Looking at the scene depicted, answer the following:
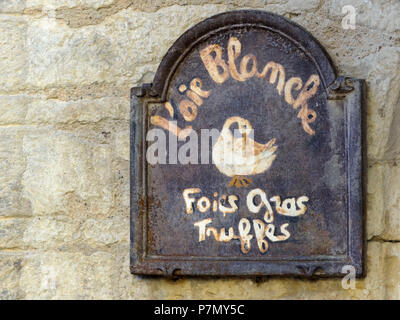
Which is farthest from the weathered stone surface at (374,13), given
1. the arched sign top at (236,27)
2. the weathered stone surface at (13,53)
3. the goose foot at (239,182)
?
the weathered stone surface at (13,53)

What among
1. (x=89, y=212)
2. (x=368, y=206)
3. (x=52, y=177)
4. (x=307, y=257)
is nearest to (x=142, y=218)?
(x=89, y=212)

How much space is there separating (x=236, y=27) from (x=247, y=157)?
1.29 ft

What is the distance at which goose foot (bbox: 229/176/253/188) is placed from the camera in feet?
6.14

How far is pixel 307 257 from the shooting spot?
71.4 inches

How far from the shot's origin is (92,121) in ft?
6.52

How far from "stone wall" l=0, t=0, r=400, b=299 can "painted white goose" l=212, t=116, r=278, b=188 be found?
0.29m

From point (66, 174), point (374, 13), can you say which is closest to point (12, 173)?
point (66, 174)

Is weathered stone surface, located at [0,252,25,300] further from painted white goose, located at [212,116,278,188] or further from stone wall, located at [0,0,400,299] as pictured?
painted white goose, located at [212,116,278,188]

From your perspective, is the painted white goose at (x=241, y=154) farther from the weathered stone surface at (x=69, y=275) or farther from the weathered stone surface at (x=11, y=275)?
the weathered stone surface at (x=11, y=275)

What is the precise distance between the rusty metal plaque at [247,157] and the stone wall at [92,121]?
6cm

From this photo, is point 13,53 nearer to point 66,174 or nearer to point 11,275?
point 66,174

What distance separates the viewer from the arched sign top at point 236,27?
1.84 meters
